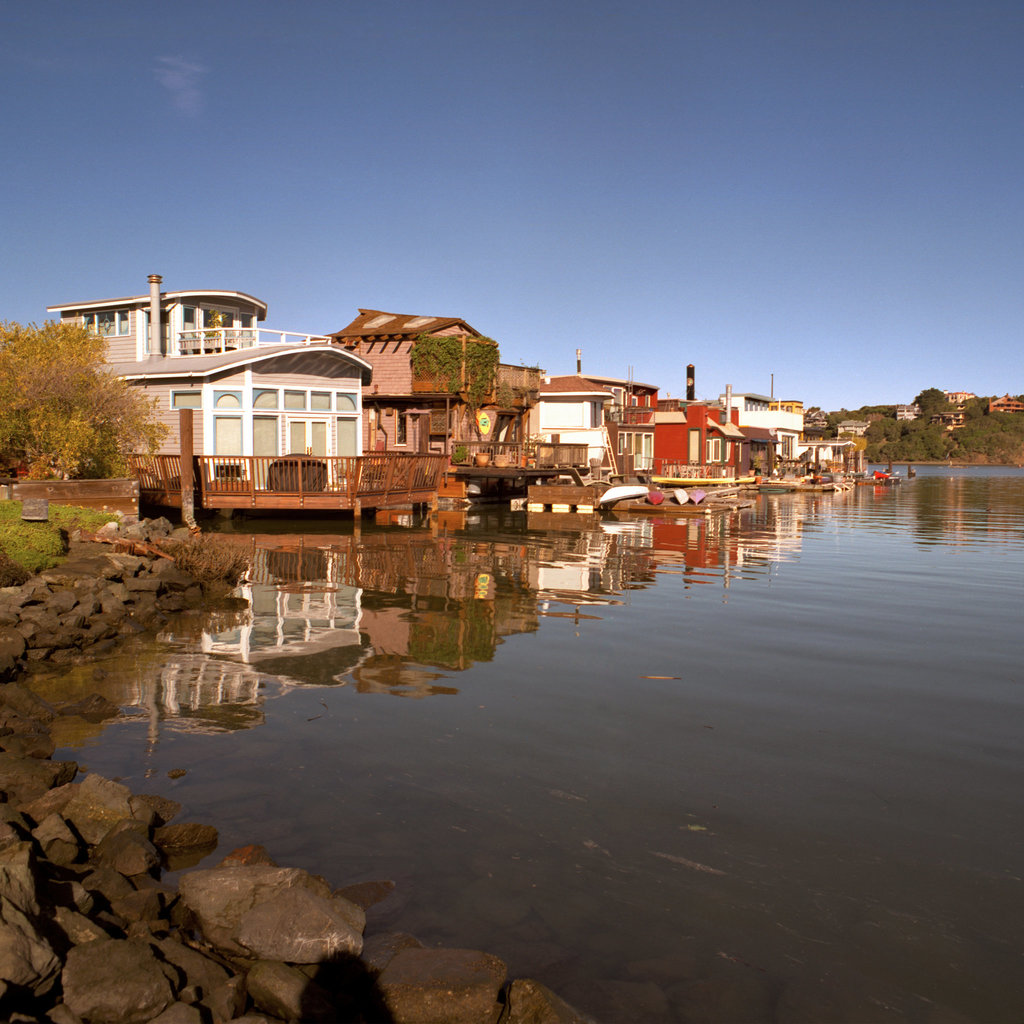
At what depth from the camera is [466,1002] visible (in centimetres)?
496

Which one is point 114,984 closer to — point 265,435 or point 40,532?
→ point 40,532

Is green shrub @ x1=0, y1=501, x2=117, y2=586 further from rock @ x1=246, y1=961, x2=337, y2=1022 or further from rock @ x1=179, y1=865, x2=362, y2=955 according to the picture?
rock @ x1=246, y1=961, x2=337, y2=1022

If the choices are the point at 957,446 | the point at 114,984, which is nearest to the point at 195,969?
the point at 114,984

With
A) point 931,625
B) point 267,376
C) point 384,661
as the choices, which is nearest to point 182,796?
point 384,661

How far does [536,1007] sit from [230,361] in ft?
95.0

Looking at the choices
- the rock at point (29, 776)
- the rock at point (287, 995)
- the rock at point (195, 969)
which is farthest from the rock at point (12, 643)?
the rock at point (287, 995)

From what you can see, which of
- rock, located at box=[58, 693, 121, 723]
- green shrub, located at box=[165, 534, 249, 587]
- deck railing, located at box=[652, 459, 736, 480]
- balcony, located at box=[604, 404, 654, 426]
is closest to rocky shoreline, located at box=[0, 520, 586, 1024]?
rock, located at box=[58, 693, 121, 723]

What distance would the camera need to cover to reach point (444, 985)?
509 cm

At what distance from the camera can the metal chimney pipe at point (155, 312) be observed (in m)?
34.8

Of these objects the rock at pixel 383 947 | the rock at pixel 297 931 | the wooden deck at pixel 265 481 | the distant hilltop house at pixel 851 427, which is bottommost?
the rock at pixel 383 947

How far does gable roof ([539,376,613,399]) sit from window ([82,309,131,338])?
25699 millimetres

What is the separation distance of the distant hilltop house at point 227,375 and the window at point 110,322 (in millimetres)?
40

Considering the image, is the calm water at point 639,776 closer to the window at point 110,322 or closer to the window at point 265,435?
the window at point 265,435

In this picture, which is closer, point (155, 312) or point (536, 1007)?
point (536, 1007)
